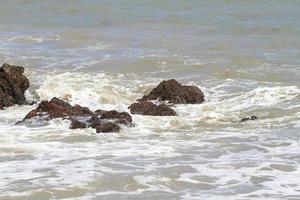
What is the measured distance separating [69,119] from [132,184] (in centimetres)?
346

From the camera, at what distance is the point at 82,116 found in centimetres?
1103

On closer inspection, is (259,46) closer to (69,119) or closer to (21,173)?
(69,119)

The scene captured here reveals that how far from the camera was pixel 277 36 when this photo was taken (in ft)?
70.2

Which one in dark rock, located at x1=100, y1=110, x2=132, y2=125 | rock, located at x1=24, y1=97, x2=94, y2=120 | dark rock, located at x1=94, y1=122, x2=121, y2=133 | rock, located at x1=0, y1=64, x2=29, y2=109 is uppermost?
rock, located at x1=0, y1=64, x2=29, y2=109

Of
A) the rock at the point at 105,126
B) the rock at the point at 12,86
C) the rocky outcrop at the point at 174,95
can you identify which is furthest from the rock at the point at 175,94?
the rock at the point at 105,126

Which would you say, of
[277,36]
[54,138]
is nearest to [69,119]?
[54,138]

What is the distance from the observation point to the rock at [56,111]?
11.0m

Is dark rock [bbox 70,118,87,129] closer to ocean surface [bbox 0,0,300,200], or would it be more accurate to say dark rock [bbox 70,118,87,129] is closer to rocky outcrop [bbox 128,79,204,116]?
ocean surface [bbox 0,0,300,200]

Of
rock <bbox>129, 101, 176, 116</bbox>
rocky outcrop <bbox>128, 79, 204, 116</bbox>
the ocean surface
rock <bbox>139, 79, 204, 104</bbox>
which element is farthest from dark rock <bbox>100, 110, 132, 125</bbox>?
rock <bbox>139, 79, 204, 104</bbox>

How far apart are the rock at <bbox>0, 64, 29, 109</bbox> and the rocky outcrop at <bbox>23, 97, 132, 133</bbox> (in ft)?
4.10

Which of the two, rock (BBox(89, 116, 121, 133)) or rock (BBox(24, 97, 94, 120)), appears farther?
rock (BBox(24, 97, 94, 120))

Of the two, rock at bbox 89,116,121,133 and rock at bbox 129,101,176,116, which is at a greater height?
rock at bbox 129,101,176,116

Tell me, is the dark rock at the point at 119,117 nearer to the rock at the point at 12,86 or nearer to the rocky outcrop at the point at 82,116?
the rocky outcrop at the point at 82,116

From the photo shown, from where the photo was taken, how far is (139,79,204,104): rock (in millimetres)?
12477
